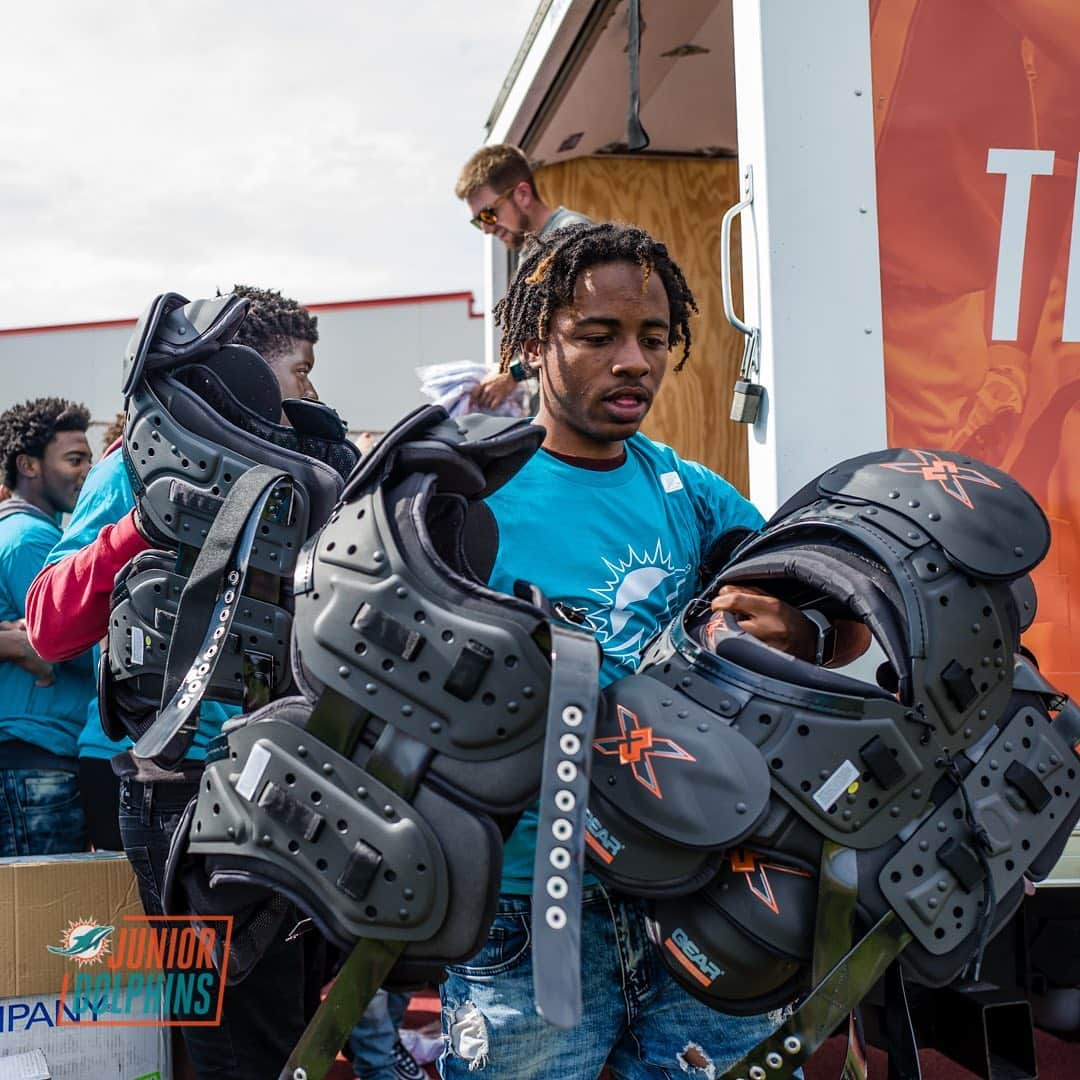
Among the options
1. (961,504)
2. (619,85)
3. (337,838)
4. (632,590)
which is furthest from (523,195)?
(337,838)

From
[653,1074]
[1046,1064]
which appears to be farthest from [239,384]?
[1046,1064]

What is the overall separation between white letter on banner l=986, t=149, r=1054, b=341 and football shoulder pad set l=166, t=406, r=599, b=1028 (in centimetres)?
151

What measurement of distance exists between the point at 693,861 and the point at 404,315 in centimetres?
1615

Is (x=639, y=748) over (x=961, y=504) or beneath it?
beneath

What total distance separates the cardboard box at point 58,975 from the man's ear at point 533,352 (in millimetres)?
1800

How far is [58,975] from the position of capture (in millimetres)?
2928

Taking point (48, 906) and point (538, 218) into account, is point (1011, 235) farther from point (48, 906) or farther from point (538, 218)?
point (48, 906)

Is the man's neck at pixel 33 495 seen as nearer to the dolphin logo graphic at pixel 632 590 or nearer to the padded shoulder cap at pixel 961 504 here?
the dolphin logo graphic at pixel 632 590

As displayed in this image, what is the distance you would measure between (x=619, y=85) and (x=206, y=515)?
2807 millimetres

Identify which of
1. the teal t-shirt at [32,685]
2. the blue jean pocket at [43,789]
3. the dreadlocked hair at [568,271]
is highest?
the dreadlocked hair at [568,271]

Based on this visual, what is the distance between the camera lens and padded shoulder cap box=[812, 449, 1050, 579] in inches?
60.6

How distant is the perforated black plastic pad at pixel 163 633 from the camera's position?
6.22 feet

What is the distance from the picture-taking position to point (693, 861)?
1.48 metres

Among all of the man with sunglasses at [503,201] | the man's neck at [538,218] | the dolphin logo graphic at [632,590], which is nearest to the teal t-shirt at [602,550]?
the dolphin logo graphic at [632,590]
